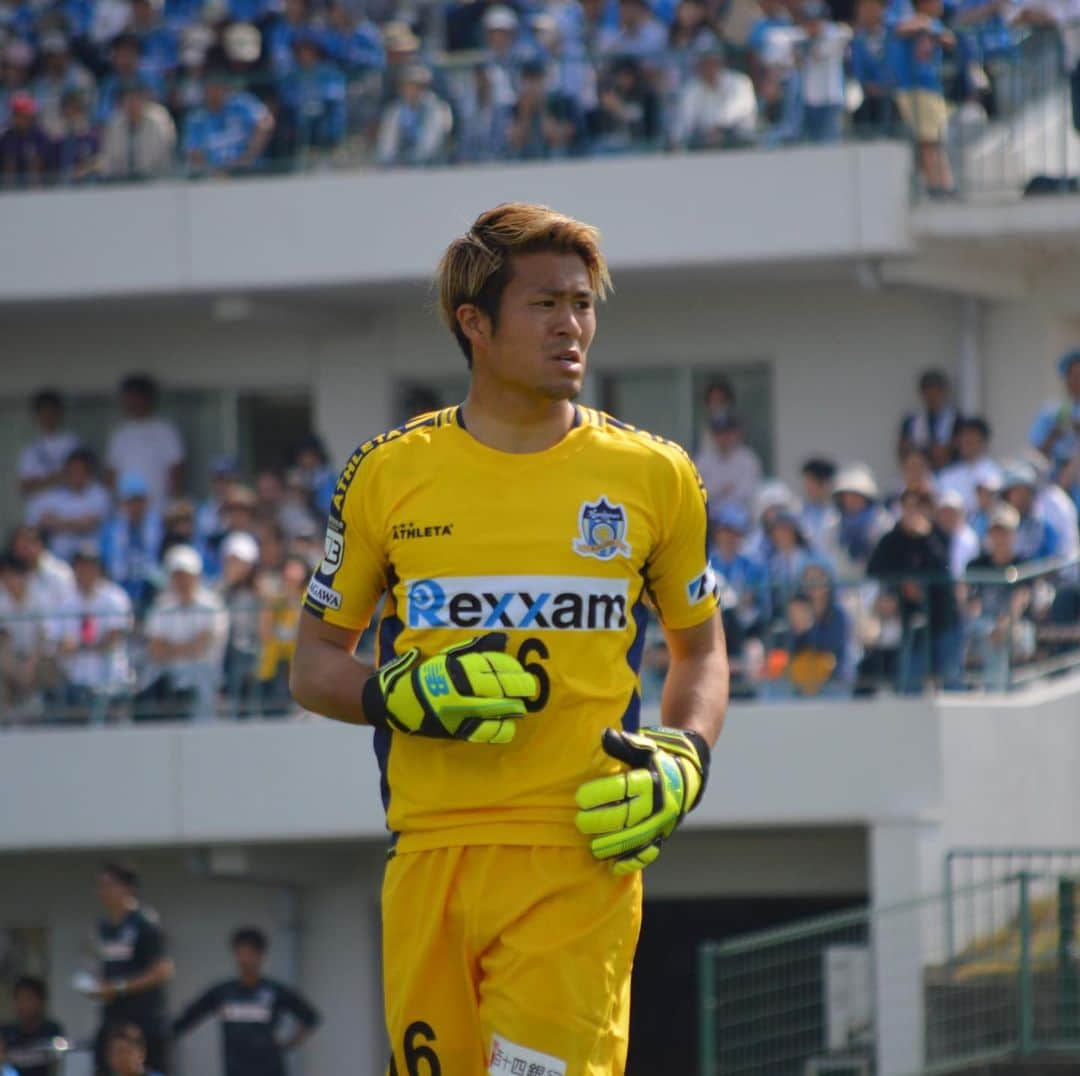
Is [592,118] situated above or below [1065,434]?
above

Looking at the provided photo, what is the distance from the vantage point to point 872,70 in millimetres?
16500

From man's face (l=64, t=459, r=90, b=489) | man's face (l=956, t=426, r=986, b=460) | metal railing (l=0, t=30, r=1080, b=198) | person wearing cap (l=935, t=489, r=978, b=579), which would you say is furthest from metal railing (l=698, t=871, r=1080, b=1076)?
man's face (l=64, t=459, r=90, b=489)

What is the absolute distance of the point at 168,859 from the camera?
1725 centimetres

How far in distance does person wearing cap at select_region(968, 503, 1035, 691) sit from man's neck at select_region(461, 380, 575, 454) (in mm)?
8662

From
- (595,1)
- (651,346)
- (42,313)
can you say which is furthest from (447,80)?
(42,313)

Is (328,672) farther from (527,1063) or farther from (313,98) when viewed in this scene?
(313,98)

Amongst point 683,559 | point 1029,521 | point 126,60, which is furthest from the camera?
point 126,60

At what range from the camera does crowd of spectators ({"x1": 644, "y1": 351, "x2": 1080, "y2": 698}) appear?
44.4 feet

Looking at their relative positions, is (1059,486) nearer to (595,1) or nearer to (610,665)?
(595,1)

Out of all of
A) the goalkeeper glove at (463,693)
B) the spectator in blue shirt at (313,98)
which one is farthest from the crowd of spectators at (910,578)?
the goalkeeper glove at (463,693)

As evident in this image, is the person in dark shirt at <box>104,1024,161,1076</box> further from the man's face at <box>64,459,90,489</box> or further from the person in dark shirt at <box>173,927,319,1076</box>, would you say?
the man's face at <box>64,459,90,489</box>

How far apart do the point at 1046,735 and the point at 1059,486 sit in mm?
1501

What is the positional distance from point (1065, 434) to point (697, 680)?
1071 centimetres

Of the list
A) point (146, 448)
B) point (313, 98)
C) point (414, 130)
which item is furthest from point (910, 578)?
point (146, 448)
